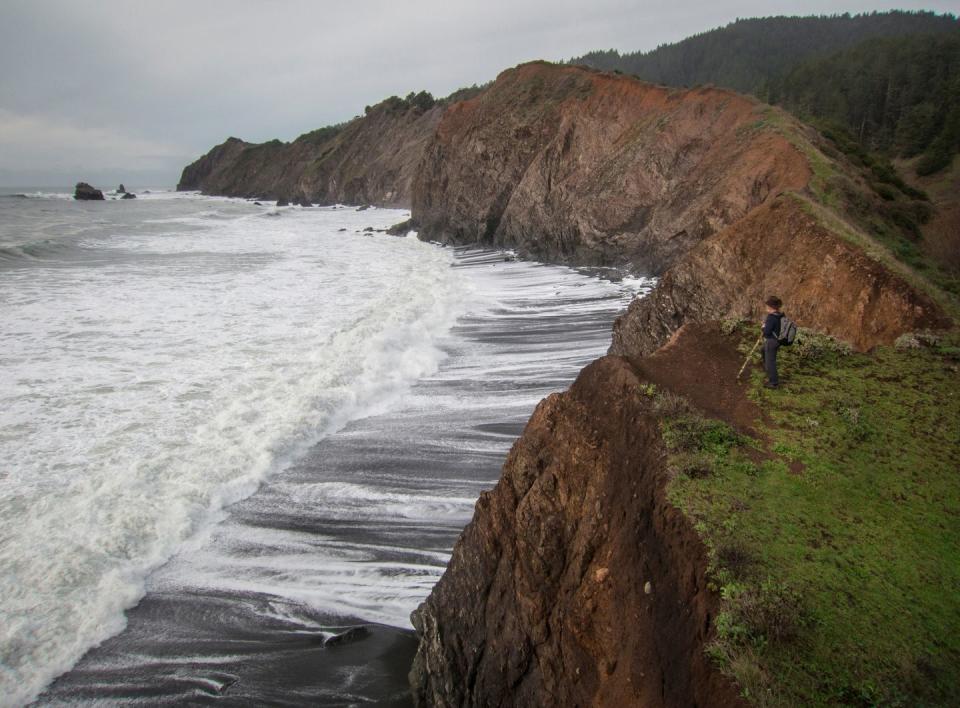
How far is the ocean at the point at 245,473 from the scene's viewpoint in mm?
6594

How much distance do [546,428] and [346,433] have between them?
642 cm

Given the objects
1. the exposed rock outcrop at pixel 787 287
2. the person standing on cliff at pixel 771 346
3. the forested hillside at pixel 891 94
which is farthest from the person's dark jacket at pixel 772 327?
the forested hillside at pixel 891 94

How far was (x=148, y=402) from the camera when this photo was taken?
1239 cm

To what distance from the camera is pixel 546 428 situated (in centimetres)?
610

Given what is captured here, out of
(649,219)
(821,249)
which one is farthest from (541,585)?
(649,219)

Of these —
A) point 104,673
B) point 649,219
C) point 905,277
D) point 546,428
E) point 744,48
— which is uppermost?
point 744,48

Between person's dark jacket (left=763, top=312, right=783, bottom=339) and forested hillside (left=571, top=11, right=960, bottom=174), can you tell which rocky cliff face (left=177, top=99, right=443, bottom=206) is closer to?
forested hillside (left=571, top=11, right=960, bottom=174)

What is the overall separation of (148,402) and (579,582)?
10626mm

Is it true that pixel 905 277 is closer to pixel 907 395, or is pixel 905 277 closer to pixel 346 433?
pixel 907 395

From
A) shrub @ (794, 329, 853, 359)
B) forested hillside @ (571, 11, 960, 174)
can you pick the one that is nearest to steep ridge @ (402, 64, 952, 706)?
shrub @ (794, 329, 853, 359)

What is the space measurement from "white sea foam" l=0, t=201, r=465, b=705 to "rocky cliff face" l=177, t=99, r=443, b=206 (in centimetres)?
5373

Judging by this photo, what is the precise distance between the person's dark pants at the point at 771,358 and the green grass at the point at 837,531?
167mm

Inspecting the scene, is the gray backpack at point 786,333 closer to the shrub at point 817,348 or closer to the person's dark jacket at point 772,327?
the person's dark jacket at point 772,327

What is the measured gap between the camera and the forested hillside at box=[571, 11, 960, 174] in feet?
159
